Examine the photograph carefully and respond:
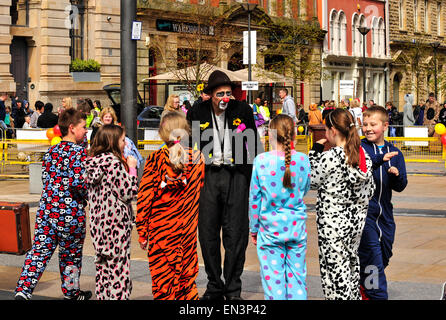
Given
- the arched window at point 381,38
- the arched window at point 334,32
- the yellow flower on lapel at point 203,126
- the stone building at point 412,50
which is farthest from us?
the stone building at point 412,50

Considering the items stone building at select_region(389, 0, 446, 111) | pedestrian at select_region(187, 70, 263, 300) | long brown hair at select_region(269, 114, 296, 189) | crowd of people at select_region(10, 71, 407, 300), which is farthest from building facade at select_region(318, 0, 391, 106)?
long brown hair at select_region(269, 114, 296, 189)

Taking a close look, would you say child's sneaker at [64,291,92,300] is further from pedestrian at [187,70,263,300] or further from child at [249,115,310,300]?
child at [249,115,310,300]

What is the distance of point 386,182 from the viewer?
6.59 m

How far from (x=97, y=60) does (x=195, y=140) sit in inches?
1062

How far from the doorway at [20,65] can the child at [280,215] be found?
25.9 m

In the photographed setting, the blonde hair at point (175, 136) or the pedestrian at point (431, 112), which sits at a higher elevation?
the pedestrian at point (431, 112)

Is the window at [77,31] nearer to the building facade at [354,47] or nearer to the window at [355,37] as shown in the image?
the building facade at [354,47]

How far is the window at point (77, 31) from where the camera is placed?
32.6 metres

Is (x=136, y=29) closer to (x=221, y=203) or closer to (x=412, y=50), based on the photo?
(x=221, y=203)

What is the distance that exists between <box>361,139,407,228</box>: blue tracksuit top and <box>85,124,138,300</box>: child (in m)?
1.82

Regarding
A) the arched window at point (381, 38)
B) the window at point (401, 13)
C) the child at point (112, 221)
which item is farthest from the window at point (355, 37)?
the child at point (112, 221)

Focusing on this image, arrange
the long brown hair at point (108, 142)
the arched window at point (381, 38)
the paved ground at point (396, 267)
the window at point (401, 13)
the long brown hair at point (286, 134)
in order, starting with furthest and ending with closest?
1. the window at point (401, 13)
2. the arched window at point (381, 38)
3. the paved ground at point (396, 267)
4. the long brown hair at point (108, 142)
5. the long brown hair at point (286, 134)
